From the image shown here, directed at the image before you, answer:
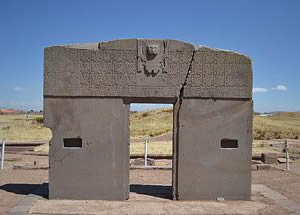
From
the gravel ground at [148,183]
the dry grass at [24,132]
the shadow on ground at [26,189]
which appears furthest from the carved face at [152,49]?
the dry grass at [24,132]

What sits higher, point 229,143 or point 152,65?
point 152,65

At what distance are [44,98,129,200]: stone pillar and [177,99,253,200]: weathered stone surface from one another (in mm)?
1364

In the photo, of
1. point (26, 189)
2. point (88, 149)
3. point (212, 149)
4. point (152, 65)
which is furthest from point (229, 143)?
point (26, 189)

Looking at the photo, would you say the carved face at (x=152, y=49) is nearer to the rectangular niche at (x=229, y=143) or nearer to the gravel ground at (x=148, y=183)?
the rectangular niche at (x=229, y=143)

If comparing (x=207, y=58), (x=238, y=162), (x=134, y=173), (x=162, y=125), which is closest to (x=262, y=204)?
(x=238, y=162)

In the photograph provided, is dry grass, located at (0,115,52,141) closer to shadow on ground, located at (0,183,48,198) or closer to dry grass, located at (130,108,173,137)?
dry grass, located at (130,108,173,137)

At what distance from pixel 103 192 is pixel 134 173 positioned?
15.0 ft

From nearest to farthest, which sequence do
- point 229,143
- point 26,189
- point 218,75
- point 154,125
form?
point 218,75 < point 229,143 < point 26,189 < point 154,125

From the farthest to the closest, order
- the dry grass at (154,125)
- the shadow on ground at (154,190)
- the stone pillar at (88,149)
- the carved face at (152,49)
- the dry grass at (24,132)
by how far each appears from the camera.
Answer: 1. the dry grass at (154,125)
2. the dry grass at (24,132)
3. the shadow on ground at (154,190)
4. the stone pillar at (88,149)
5. the carved face at (152,49)

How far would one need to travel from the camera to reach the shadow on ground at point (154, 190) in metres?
8.88

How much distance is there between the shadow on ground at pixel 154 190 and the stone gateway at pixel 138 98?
28.8 inches

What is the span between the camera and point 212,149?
26.9 feet

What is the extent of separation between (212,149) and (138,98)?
80.6 inches

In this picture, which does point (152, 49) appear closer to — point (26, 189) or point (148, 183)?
point (148, 183)
